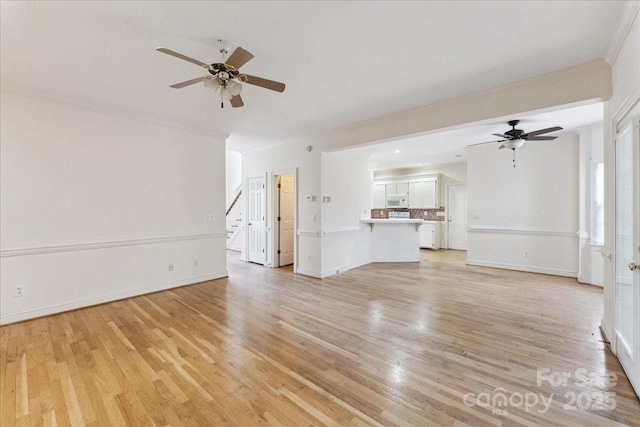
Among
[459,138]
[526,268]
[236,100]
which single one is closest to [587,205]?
[526,268]

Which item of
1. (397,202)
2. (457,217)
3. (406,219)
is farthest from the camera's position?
(397,202)

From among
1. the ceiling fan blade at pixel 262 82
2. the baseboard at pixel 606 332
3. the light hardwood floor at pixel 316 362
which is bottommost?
the light hardwood floor at pixel 316 362

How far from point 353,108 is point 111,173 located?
12.2 feet

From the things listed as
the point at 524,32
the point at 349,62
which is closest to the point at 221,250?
the point at 349,62

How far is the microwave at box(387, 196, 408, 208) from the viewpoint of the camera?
9578mm

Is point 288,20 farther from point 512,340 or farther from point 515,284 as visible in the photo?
point 515,284

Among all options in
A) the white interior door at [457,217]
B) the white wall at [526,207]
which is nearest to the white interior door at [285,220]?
the white wall at [526,207]

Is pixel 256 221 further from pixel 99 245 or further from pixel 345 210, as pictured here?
pixel 99 245

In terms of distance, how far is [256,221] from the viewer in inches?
262

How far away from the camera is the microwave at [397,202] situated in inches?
377

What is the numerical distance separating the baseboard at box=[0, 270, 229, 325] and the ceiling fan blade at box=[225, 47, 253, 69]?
149 inches

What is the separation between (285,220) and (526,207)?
5283mm

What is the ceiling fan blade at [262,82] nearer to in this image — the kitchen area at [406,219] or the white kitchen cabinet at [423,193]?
the kitchen area at [406,219]

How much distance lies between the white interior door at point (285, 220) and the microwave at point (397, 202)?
4.54 metres
